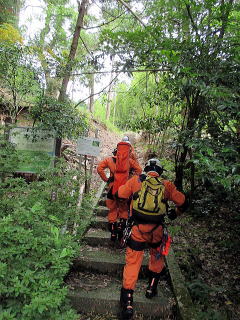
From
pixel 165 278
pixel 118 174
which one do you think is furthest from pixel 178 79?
pixel 165 278

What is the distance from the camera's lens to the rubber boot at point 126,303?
3.34 metres

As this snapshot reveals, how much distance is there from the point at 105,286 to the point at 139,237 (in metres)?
1.19

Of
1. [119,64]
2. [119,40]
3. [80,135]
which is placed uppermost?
[119,40]

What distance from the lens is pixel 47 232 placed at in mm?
2811

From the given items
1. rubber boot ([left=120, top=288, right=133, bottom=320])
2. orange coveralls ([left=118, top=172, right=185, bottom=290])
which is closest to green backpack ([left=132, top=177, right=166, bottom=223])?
orange coveralls ([left=118, top=172, right=185, bottom=290])

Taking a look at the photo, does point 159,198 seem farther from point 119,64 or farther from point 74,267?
point 119,64

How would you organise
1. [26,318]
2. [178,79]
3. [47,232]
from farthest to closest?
[178,79] → [47,232] → [26,318]

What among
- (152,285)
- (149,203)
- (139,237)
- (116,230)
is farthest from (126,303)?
(116,230)

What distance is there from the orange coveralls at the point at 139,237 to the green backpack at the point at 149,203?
0.14 m

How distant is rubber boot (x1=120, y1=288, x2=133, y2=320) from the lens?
334 centimetres

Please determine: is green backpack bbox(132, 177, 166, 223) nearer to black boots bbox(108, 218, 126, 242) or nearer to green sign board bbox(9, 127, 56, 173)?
black boots bbox(108, 218, 126, 242)

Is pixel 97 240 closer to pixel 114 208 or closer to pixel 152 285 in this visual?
pixel 114 208

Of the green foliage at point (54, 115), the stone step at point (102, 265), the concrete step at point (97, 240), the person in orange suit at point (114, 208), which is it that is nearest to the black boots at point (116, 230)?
the person in orange suit at point (114, 208)

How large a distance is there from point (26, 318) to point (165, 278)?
280cm
